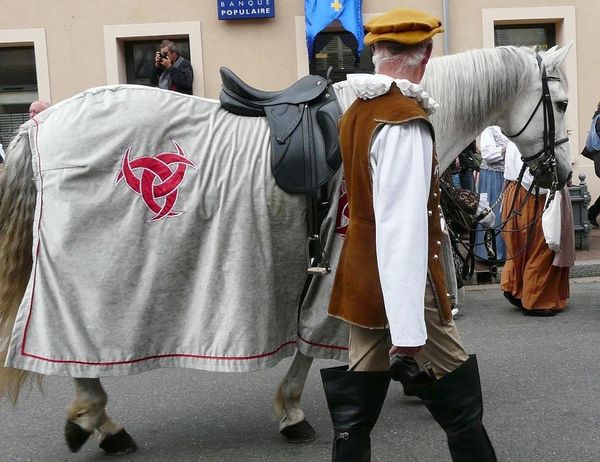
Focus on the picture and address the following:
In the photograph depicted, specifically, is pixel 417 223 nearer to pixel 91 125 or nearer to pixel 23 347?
pixel 91 125

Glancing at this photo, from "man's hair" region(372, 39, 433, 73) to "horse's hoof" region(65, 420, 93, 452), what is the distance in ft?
7.05

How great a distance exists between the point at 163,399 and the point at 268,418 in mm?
709

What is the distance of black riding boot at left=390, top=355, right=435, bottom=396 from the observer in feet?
8.67

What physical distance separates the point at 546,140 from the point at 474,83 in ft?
2.08

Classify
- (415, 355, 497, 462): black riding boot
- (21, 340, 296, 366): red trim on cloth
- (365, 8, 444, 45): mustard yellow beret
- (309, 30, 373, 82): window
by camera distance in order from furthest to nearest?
(309, 30, 373, 82): window → (21, 340, 296, 366): red trim on cloth → (415, 355, 497, 462): black riding boot → (365, 8, 444, 45): mustard yellow beret

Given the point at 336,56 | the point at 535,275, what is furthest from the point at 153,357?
the point at 336,56

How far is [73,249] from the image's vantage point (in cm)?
325

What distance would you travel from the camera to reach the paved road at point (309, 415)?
3.64 m

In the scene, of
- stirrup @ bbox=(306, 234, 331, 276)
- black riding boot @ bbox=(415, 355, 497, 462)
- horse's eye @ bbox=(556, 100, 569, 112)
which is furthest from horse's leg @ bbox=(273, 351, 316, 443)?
horse's eye @ bbox=(556, 100, 569, 112)

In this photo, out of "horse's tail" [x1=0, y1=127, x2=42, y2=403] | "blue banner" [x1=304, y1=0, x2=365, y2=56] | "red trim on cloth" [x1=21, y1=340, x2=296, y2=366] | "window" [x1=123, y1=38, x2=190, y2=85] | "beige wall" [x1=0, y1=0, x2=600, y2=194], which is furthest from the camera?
"window" [x1=123, y1=38, x2=190, y2=85]

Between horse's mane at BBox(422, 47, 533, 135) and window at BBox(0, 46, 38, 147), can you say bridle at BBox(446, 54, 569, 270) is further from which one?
window at BBox(0, 46, 38, 147)

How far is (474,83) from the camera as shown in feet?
12.0

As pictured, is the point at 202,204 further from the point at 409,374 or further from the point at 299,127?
the point at 409,374

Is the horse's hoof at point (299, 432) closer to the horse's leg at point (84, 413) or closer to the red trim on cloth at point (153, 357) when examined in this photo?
the red trim on cloth at point (153, 357)
